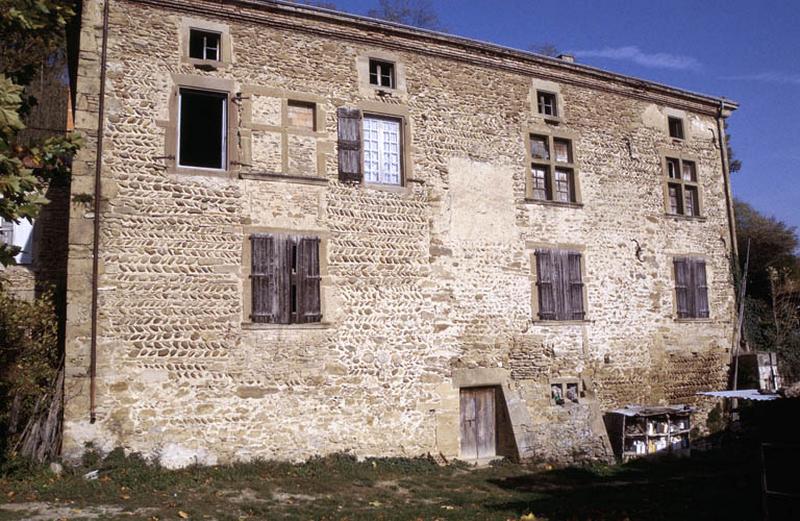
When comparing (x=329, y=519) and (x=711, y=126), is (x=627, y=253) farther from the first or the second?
(x=329, y=519)

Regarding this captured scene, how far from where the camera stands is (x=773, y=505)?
7.96 meters

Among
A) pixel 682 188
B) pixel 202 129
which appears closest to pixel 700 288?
pixel 682 188

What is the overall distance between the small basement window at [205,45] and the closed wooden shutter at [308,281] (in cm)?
350

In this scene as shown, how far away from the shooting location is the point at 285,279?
36.6ft

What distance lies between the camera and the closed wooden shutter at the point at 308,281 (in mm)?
11250

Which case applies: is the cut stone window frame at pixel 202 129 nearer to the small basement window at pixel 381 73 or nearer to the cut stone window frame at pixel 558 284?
the small basement window at pixel 381 73

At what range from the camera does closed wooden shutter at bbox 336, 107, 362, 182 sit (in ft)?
39.1

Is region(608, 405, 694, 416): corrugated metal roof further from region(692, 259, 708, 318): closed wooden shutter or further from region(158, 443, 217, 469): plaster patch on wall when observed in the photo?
region(158, 443, 217, 469): plaster patch on wall

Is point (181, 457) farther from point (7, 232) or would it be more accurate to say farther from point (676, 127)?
point (676, 127)

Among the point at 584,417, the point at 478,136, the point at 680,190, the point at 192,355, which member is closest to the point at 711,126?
the point at 680,190

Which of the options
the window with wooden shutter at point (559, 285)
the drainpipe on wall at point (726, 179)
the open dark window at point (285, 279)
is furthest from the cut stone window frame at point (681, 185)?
the open dark window at point (285, 279)

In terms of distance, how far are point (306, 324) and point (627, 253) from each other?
25.0ft

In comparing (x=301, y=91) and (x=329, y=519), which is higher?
(x=301, y=91)

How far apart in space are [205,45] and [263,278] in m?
4.14
